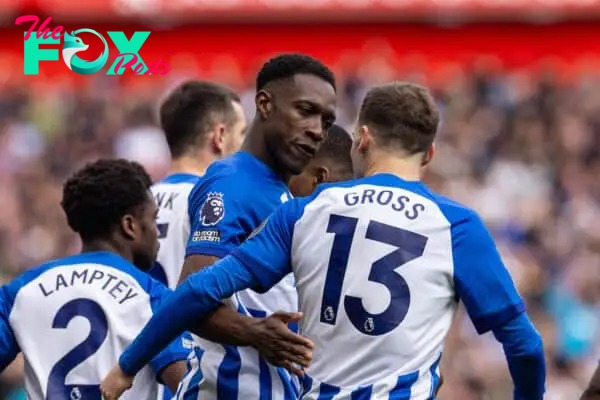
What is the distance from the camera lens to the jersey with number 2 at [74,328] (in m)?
6.48

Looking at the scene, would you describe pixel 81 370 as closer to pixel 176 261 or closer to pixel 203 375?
pixel 203 375

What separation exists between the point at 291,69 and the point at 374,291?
47.0 inches

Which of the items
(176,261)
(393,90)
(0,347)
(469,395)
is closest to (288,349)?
(393,90)

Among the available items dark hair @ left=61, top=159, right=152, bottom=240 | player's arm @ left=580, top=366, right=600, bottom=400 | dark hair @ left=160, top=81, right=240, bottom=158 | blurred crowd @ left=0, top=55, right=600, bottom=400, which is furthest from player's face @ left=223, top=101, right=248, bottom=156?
blurred crowd @ left=0, top=55, right=600, bottom=400

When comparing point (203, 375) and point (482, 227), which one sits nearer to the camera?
point (482, 227)

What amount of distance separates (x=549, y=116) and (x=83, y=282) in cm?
1265

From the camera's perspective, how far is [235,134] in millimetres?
7895

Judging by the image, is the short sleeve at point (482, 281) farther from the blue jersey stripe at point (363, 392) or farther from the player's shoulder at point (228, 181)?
the player's shoulder at point (228, 181)

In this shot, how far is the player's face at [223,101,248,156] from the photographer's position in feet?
25.8

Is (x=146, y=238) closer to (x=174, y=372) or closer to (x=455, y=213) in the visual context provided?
(x=174, y=372)

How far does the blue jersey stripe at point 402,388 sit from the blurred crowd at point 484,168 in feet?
22.2

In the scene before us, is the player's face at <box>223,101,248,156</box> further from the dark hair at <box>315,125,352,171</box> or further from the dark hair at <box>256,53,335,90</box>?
the dark hair at <box>256,53,335,90</box>

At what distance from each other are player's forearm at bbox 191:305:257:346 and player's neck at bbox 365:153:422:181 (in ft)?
2.37

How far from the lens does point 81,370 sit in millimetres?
6477
